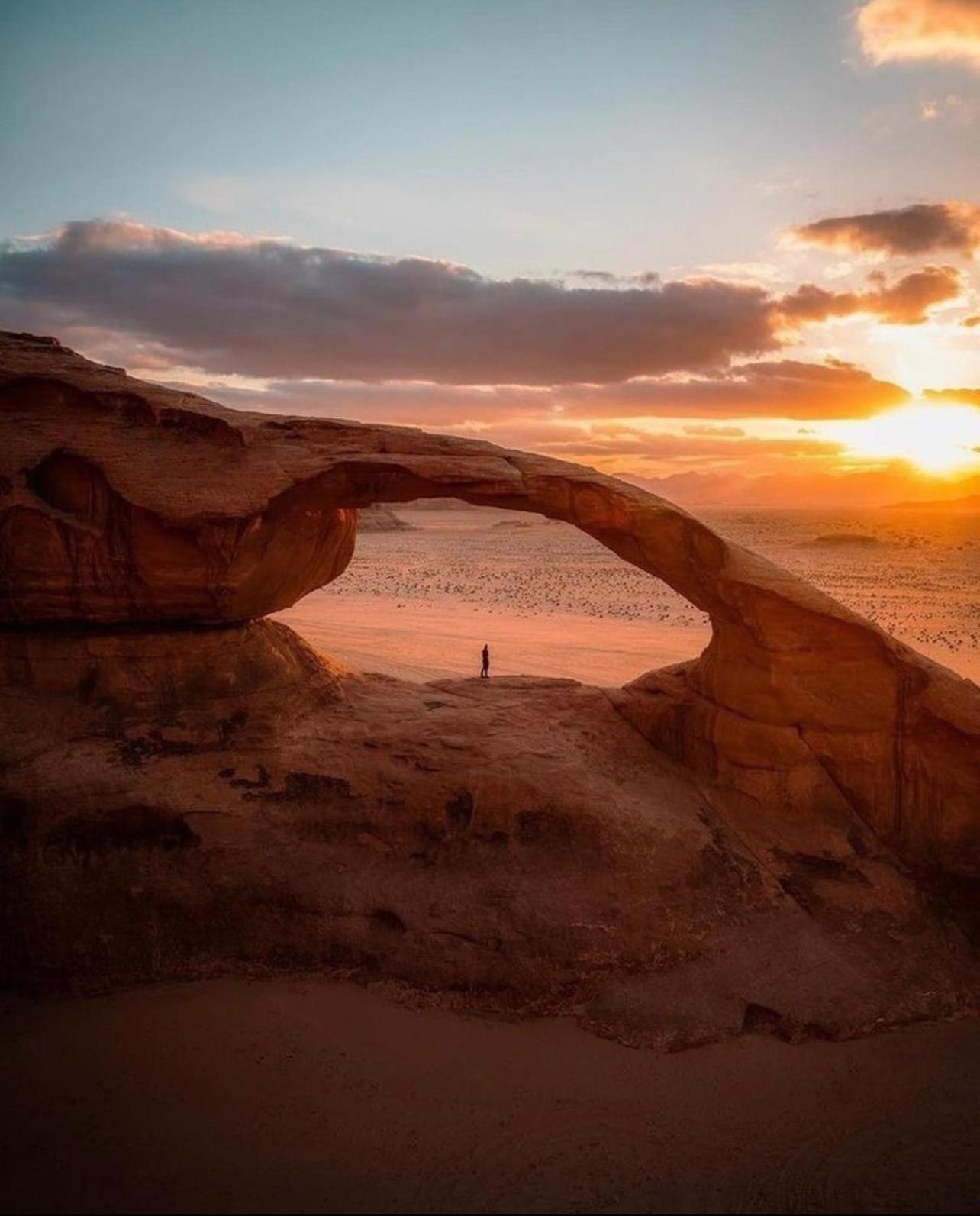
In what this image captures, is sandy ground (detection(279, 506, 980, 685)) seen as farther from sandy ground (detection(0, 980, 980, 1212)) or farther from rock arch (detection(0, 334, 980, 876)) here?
sandy ground (detection(0, 980, 980, 1212))

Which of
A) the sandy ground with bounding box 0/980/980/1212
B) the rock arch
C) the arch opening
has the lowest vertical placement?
the sandy ground with bounding box 0/980/980/1212

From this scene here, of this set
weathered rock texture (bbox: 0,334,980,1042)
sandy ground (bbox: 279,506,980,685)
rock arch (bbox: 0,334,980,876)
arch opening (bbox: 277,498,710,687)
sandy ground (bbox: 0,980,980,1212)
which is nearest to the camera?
sandy ground (bbox: 0,980,980,1212)

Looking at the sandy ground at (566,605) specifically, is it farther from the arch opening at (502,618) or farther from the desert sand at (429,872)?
the desert sand at (429,872)

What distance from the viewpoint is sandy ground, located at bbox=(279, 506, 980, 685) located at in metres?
20.5

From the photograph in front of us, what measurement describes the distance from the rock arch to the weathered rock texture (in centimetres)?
3

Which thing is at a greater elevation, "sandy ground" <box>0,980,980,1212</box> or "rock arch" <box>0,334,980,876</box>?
"rock arch" <box>0,334,980,876</box>

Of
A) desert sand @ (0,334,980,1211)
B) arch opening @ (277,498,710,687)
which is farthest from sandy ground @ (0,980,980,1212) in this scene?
arch opening @ (277,498,710,687)

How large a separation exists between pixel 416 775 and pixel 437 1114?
9.16 feet

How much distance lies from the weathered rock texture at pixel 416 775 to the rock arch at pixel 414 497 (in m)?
0.03

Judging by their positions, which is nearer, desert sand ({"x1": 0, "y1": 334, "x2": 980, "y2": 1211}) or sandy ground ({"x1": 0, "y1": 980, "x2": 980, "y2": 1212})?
sandy ground ({"x1": 0, "y1": 980, "x2": 980, "y2": 1212})

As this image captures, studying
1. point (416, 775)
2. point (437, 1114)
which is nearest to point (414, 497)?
point (416, 775)

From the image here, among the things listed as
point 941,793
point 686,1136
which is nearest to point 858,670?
point 941,793

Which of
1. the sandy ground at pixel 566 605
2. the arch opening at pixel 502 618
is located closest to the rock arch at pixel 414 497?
the arch opening at pixel 502 618

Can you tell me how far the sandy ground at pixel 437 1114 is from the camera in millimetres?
5051
